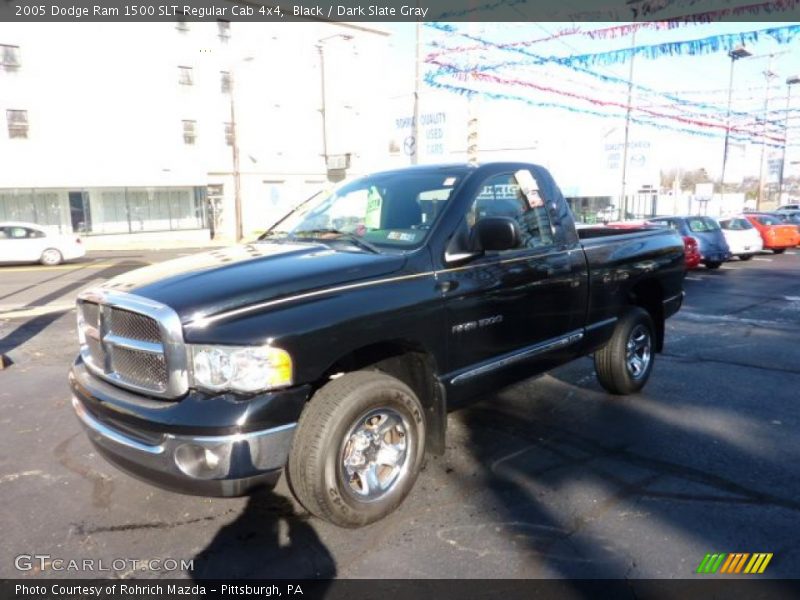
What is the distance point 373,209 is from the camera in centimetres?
422

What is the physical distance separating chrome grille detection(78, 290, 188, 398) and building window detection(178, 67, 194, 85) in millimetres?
32972

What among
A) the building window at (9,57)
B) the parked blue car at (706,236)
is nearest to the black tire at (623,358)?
the parked blue car at (706,236)


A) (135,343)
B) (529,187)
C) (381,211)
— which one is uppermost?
(529,187)

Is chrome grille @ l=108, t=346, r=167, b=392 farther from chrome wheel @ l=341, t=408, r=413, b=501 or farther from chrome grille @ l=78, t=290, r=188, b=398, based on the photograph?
chrome wheel @ l=341, t=408, r=413, b=501

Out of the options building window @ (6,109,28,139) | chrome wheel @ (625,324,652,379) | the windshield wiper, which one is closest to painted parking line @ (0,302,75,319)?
the windshield wiper

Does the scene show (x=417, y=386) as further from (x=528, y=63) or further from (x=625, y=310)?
(x=528, y=63)

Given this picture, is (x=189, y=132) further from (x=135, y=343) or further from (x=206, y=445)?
(x=206, y=445)

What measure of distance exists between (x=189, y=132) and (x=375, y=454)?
110 ft

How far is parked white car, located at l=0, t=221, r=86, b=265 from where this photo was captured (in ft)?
61.1

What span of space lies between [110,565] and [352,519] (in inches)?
47.9

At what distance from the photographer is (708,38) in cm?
1194

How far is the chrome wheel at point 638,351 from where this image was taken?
17.7 feet

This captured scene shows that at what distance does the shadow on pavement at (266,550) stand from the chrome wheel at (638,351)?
3317mm

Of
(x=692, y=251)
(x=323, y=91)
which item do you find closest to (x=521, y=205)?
(x=692, y=251)
